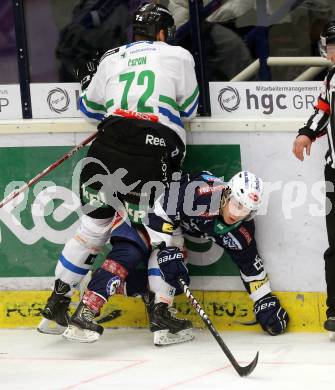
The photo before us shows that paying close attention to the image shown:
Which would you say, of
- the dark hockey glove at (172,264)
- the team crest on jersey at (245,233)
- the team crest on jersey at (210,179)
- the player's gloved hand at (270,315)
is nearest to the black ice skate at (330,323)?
the player's gloved hand at (270,315)

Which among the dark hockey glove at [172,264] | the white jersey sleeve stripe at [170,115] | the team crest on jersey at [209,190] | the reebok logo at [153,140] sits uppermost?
the white jersey sleeve stripe at [170,115]

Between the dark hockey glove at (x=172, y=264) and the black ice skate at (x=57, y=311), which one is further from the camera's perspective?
the black ice skate at (x=57, y=311)

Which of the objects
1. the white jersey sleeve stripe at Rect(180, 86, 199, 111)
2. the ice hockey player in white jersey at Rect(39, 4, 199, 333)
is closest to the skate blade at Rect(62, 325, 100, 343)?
the ice hockey player in white jersey at Rect(39, 4, 199, 333)

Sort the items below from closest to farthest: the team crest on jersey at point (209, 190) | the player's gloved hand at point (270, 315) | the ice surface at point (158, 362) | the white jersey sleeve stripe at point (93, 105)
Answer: the ice surface at point (158, 362), the team crest on jersey at point (209, 190), the player's gloved hand at point (270, 315), the white jersey sleeve stripe at point (93, 105)

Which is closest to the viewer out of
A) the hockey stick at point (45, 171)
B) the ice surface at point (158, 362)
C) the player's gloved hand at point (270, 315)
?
the ice surface at point (158, 362)

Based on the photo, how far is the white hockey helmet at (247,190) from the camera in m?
6.08

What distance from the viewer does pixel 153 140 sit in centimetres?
624

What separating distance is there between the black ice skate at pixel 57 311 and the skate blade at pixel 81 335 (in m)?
0.35

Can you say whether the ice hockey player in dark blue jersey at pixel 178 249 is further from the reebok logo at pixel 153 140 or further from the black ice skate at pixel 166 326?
the reebok logo at pixel 153 140

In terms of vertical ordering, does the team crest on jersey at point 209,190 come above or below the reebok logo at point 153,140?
below

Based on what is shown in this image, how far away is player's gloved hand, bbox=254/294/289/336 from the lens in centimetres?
636

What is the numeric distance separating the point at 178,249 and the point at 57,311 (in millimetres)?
779

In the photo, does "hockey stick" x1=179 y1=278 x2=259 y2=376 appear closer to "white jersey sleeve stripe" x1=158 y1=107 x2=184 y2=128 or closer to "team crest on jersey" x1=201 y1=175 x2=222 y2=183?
"team crest on jersey" x1=201 y1=175 x2=222 y2=183

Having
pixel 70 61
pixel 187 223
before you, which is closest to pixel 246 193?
pixel 187 223
